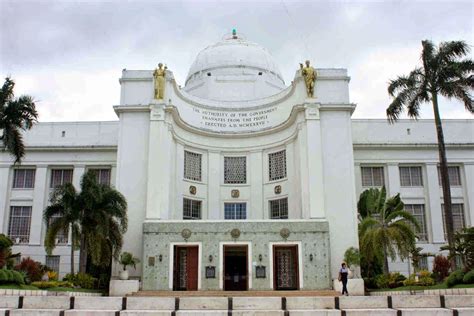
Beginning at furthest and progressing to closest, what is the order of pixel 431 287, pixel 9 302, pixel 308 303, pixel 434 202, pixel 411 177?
1. pixel 411 177
2. pixel 434 202
3. pixel 431 287
4. pixel 9 302
5. pixel 308 303

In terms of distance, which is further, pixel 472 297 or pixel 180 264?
pixel 180 264

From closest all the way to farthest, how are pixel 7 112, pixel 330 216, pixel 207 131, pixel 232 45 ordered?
1. pixel 7 112
2. pixel 330 216
3. pixel 207 131
4. pixel 232 45

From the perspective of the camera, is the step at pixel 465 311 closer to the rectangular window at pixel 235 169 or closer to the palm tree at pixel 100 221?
the palm tree at pixel 100 221

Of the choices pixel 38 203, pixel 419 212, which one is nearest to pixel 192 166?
pixel 38 203

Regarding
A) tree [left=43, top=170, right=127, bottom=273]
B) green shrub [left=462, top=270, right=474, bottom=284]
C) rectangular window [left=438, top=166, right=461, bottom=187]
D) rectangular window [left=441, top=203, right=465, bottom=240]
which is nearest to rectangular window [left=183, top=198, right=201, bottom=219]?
tree [left=43, top=170, right=127, bottom=273]

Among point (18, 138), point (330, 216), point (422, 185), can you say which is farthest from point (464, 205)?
point (18, 138)

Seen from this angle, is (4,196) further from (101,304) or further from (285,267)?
(101,304)

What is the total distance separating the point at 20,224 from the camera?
3756 cm

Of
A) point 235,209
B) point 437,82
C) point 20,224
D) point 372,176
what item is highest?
point 437,82

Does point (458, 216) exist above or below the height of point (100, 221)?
above

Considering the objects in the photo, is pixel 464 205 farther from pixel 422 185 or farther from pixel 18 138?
pixel 18 138

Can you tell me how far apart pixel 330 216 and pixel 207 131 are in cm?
1053

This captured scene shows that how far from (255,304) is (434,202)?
2756 cm

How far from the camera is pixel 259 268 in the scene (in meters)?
28.2
